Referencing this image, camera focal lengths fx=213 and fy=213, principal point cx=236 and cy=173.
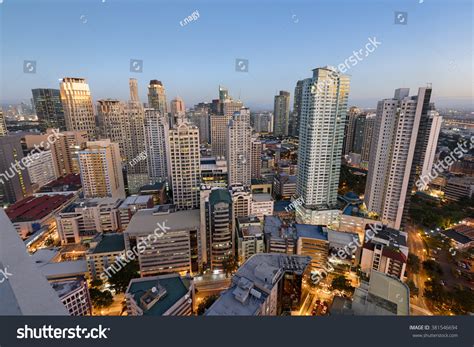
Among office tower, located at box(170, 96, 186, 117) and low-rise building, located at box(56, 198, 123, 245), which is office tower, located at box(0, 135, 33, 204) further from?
office tower, located at box(170, 96, 186, 117)

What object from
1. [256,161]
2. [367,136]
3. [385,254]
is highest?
[367,136]

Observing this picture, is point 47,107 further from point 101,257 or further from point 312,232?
point 312,232

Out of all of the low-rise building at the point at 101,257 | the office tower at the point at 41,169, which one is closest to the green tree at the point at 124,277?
the low-rise building at the point at 101,257

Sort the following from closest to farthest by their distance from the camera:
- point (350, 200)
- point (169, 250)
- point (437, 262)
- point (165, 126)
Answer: point (169, 250) → point (437, 262) → point (350, 200) → point (165, 126)

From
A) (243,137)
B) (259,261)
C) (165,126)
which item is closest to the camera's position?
(259,261)

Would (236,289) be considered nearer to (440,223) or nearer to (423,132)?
(423,132)

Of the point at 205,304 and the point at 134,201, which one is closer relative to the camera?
the point at 205,304

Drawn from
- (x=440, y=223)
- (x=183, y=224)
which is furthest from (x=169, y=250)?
(x=440, y=223)

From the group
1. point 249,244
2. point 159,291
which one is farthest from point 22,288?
point 249,244
